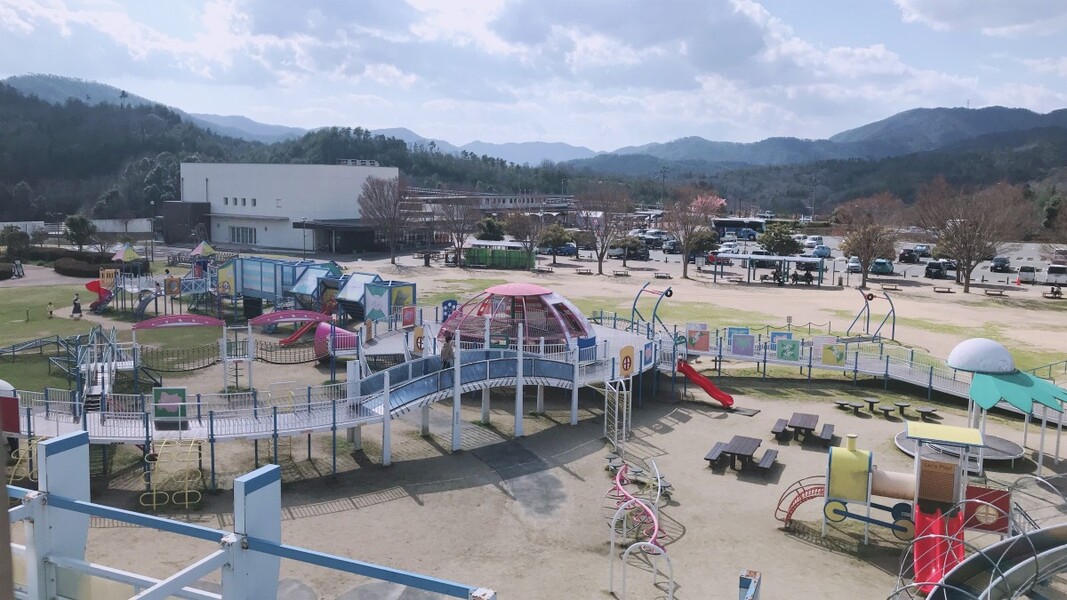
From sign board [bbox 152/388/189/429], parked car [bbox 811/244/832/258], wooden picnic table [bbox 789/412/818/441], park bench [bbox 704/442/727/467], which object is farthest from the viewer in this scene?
parked car [bbox 811/244/832/258]

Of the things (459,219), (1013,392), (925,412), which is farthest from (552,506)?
(459,219)

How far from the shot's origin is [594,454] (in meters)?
19.7

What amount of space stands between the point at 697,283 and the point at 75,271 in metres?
41.1

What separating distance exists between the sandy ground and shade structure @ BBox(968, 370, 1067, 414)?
2.24 metres

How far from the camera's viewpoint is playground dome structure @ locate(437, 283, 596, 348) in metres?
25.2

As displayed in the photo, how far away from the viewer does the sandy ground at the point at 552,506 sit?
1338 centimetres

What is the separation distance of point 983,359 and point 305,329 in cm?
2211

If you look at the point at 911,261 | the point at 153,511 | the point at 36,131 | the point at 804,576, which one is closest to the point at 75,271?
the point at 153,511

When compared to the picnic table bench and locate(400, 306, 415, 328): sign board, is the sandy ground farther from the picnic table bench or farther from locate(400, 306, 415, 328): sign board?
locate(400, 306, 415, 328): sign board

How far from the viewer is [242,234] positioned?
74.6 m

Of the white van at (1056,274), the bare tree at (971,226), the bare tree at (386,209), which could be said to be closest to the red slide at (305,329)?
the bare tree at (386,209)

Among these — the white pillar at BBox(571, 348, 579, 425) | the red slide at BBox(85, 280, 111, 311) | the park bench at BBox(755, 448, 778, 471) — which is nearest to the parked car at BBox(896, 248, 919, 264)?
the white pillar at BBox(571, 348, 579, 425)

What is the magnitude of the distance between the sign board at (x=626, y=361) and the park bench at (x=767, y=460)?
184 inches

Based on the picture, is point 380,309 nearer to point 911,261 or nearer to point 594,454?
point 594,454
